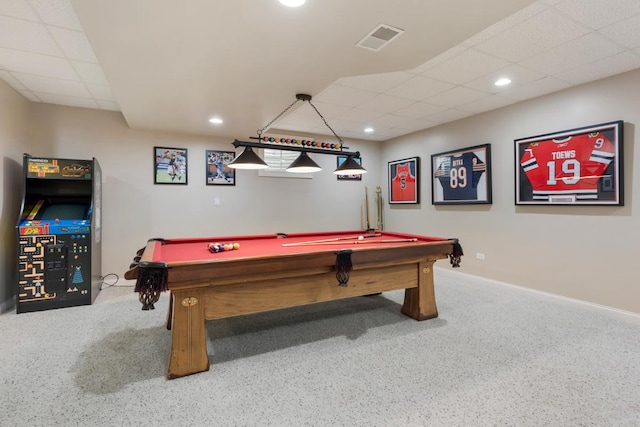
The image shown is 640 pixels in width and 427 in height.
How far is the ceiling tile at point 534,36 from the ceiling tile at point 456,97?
81cm

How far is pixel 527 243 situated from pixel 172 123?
4.88m

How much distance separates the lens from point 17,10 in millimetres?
2104

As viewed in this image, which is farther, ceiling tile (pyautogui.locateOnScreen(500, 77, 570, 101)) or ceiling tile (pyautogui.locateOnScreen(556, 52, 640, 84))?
ceiling tile (pyautogui.locateOnScreen(500, 77, 570, 101))

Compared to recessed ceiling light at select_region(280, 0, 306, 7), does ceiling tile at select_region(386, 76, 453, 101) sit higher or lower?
higher

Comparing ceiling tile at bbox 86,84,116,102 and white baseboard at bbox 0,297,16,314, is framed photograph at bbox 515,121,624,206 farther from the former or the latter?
white baseboard at bbox 0,297,16,314

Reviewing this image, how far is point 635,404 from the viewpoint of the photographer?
1.74 metres

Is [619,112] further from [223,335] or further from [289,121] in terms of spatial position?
[223,335]

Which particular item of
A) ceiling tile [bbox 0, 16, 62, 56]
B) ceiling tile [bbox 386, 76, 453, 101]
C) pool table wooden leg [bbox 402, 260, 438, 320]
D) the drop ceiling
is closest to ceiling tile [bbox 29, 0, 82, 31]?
the drop ceiling

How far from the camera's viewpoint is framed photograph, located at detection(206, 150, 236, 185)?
191 inches

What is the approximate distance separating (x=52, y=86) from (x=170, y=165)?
1557mm

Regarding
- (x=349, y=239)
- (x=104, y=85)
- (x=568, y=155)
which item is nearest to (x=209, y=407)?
(x=349, y=239)

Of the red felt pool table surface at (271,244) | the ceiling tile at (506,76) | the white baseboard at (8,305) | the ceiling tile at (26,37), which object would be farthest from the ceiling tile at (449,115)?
the white baseboard at (8,305)

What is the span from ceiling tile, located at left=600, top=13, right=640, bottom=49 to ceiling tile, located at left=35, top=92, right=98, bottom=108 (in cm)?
530

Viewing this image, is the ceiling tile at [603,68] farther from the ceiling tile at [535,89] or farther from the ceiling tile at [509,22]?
the ceiling tile at [509,22]
